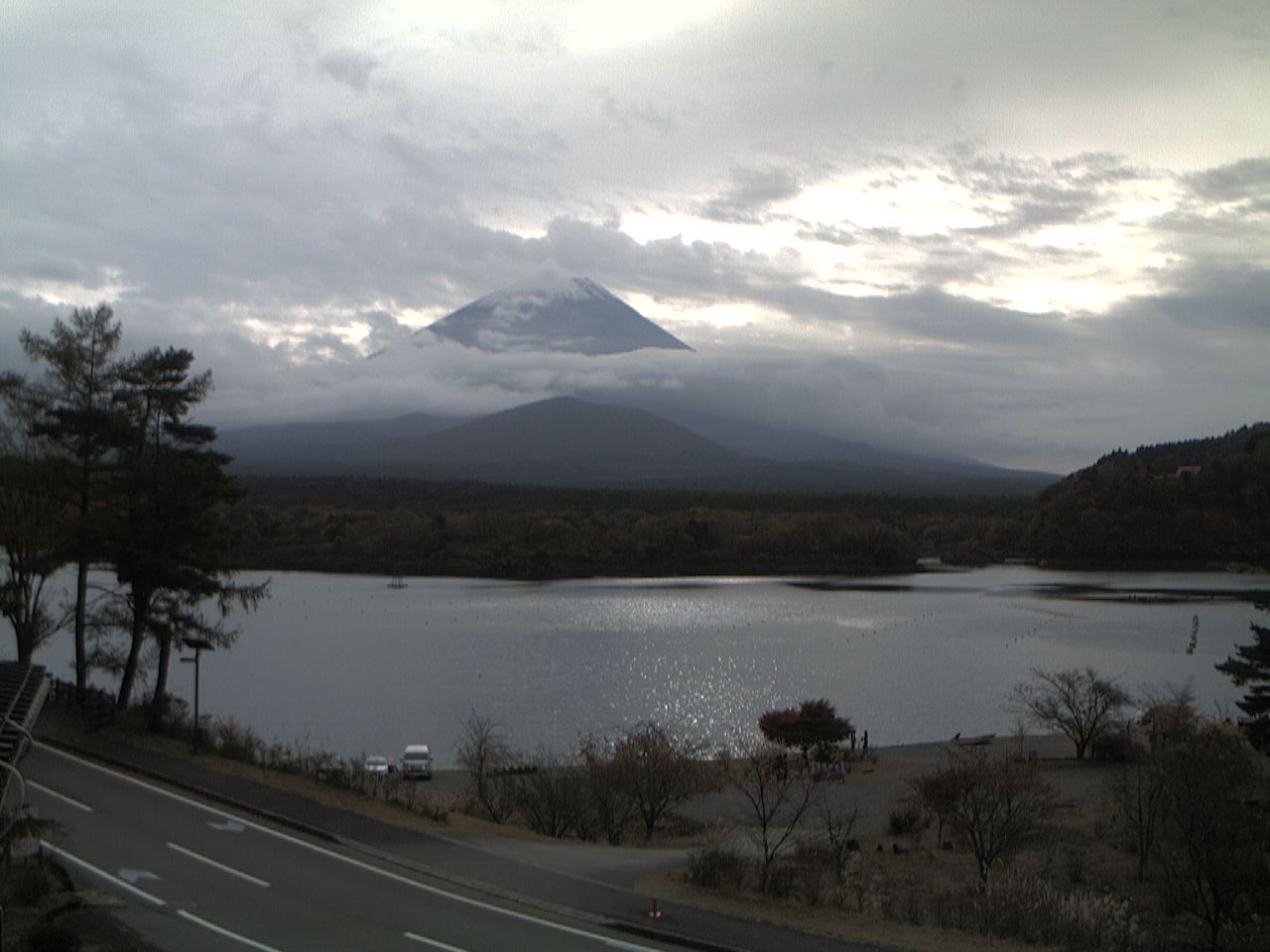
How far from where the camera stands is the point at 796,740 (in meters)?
25.8

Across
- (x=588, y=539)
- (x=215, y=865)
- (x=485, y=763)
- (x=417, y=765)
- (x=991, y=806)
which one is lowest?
(x=417, y=765)

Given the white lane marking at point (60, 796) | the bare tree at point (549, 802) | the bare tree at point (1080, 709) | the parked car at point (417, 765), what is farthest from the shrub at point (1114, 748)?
the white lane marking at point (60, 796)

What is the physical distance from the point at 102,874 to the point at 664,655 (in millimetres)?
32402

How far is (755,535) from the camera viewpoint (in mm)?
95312

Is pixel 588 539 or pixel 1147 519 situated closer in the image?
pixel 588 539

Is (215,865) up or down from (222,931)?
down

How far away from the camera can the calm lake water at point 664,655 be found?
100 feet

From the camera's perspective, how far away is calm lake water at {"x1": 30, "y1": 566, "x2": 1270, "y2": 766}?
1200 inches

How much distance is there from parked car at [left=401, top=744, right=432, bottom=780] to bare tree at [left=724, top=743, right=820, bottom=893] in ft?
19.8

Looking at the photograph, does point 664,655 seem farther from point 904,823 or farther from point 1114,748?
point 904,823

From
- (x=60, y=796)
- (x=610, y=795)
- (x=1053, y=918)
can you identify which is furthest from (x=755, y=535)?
(x=1053, y=918)

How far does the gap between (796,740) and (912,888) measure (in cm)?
1397

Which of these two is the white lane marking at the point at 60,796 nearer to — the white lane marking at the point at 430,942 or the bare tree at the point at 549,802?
the white lane marking at the point at 430,942

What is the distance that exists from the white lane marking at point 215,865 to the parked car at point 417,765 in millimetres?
11249
